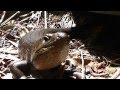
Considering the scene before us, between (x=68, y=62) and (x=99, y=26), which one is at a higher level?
(x=99, y=26)

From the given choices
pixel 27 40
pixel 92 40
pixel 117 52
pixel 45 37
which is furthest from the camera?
pixel 92 40

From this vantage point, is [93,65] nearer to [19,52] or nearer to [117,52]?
[117,52]

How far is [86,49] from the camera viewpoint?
2688mm

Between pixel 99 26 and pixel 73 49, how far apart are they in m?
0.43

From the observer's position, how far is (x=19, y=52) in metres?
2.48

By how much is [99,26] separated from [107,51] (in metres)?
0.40
